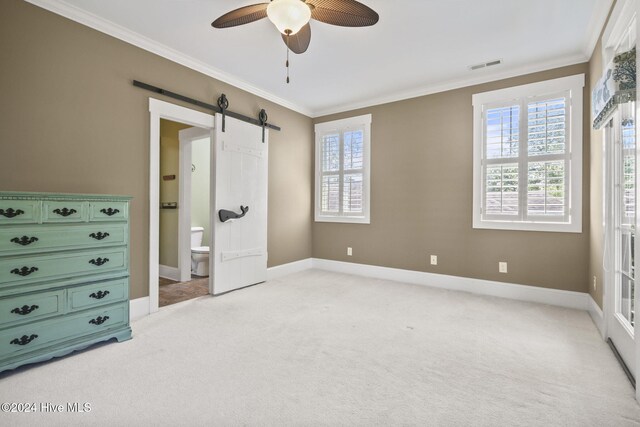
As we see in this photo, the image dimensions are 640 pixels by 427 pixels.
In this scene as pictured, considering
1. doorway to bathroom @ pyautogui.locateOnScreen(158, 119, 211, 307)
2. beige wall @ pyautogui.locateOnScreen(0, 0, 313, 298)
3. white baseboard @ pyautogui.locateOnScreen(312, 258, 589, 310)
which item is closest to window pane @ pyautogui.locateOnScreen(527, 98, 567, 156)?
white baseboard @ pyautogui.locateOnScreen(312, 258, 589, 310)

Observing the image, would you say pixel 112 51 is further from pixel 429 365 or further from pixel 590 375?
pixel 590 375

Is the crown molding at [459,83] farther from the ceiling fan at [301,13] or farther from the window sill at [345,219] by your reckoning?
the ceiling fan at [301,13]

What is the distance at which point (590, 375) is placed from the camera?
1.99 meters

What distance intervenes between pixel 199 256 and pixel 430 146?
3.85m

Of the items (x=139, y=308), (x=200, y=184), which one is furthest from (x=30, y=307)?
(x=200, y=184)

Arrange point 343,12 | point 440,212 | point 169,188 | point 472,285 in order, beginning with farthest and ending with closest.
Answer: point 169,188
point 440,212
point 472,285
point 343,12

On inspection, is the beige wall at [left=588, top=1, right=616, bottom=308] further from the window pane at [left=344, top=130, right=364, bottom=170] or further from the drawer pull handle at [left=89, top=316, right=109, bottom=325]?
the drawer pull handle at [left=89, top=316, right=109, bottom=325]

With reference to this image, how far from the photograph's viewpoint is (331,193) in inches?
208

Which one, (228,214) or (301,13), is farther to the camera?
(228,214)

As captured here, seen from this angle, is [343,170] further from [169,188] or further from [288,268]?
[169,188]

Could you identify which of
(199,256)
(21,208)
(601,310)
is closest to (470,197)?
(601,310)

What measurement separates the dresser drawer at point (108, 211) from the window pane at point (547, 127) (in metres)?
4.23

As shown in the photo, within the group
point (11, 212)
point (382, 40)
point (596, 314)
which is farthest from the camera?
point (382, 40)

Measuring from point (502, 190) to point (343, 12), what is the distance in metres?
2.86
